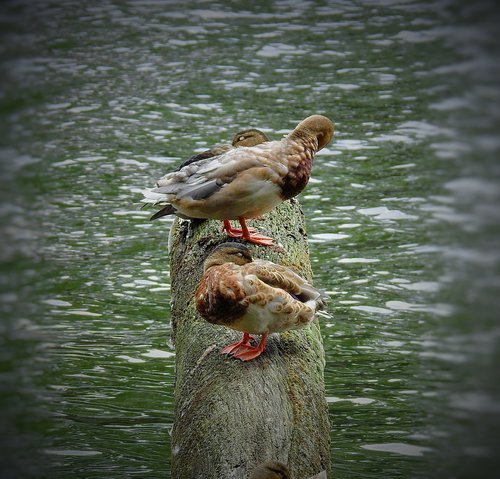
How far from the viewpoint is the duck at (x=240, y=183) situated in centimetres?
525

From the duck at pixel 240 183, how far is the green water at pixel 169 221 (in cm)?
95

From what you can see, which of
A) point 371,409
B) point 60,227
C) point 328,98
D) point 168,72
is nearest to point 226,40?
point 168,72

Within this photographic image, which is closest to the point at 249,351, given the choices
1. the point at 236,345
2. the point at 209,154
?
the point at 236,345

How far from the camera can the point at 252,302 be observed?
14.3 feet

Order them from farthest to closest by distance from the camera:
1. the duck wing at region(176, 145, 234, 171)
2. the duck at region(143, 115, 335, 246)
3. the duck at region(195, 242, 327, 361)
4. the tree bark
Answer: the duck wing at region(176, 145, 234, 171) < the duck at region(143, 115, 335, 246) < the duck at region(195, 242, 327, 361) < the tree bark

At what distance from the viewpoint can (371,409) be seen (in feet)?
21.5

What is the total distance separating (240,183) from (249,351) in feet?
3.78

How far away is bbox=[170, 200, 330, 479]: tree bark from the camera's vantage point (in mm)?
3926

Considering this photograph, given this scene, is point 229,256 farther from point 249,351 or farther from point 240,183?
point 240,183

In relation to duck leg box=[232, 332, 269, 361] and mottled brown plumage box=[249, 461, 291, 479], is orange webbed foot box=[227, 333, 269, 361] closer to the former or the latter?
Result: duck leg box=[232, 332, 269, 361]

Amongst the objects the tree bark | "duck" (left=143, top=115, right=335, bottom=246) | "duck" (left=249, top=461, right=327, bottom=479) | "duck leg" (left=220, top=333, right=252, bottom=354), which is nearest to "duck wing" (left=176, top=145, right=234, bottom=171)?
"duck" (left=143, top=115, right=335, bottom=246)

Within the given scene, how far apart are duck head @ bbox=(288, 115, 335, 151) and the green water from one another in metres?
0.90

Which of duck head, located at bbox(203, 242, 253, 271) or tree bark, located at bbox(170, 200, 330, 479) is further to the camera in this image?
duck head, located at bbox(203, 242, 253, 271)

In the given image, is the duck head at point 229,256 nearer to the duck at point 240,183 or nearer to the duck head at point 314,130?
the duck at point 240,183
